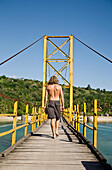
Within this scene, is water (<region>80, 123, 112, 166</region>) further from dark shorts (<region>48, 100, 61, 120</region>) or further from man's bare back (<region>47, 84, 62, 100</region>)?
man's bare back (<region>47, 84, 62, 100</region>)

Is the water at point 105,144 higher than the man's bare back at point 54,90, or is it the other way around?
the man's bare back at point 54,90

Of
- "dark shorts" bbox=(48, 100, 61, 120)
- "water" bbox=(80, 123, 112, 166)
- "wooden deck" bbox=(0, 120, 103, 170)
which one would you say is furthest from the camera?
"water" bbox=(80, 123, 112, 166)

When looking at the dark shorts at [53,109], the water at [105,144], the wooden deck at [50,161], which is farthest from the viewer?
the water at [105,144]

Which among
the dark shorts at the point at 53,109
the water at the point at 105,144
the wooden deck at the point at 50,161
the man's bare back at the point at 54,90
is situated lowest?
the water at the point at 105,144

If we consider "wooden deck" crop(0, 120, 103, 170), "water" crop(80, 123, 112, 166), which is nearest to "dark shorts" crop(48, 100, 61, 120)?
"wooden deck" crop(0, 120, 103, 170)

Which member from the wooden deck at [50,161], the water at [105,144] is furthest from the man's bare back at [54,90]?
the water at [105,144]

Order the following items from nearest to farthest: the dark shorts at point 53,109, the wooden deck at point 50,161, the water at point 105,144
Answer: the wooden deck at point 50,161 → the dark shorts at point 53,109 → the water at point 105,144

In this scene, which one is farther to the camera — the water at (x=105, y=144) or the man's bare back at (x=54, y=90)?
the water at (x=105, y=144)

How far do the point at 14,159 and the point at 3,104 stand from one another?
5337cm

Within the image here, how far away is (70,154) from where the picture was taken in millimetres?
3244

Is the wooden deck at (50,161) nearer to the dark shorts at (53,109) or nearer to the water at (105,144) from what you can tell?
the dark shorts at (53,109)

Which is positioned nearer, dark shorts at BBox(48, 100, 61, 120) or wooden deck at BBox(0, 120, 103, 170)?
wooden deck at BBox(0, 120, 103, 170)

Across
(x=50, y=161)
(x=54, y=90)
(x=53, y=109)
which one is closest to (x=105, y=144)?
(x=53, y=109)

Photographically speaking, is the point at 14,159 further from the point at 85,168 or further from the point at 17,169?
the point at 85,168
